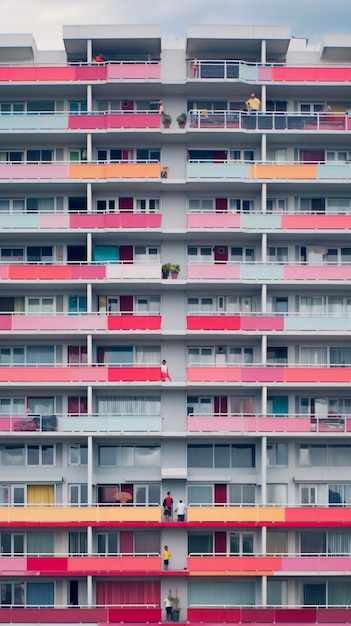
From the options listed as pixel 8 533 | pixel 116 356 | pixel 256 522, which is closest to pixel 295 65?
pixel 116 356

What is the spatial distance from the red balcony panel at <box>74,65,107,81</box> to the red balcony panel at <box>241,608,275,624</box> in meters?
33.8

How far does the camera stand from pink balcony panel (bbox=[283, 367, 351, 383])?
80.5 meters

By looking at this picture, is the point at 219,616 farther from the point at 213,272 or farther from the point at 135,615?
the point at 213,272

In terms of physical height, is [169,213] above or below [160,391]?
above

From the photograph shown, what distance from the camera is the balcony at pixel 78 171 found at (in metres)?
82.4

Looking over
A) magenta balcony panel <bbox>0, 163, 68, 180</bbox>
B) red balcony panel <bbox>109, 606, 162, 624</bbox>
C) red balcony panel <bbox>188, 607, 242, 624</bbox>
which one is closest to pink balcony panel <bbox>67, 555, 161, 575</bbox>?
red balcony panel <bbox>109, 606, 162, 624</bbox>

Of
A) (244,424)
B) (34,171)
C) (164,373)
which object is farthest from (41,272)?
(244,424)

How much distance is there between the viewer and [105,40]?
83062 millimetres

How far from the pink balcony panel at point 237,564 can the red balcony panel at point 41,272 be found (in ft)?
62.0

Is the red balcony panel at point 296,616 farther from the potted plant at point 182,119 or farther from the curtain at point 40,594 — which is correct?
the potted plant at point 182,119

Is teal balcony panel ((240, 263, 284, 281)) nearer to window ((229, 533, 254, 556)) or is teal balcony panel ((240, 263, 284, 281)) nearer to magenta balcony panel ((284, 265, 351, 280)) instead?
magenta balcony panel ((284, 265, 351, 280))

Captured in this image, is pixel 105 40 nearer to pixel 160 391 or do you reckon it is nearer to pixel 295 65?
pixel 295 65

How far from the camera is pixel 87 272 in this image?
81.4 metres

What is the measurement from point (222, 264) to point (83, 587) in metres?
21.8
